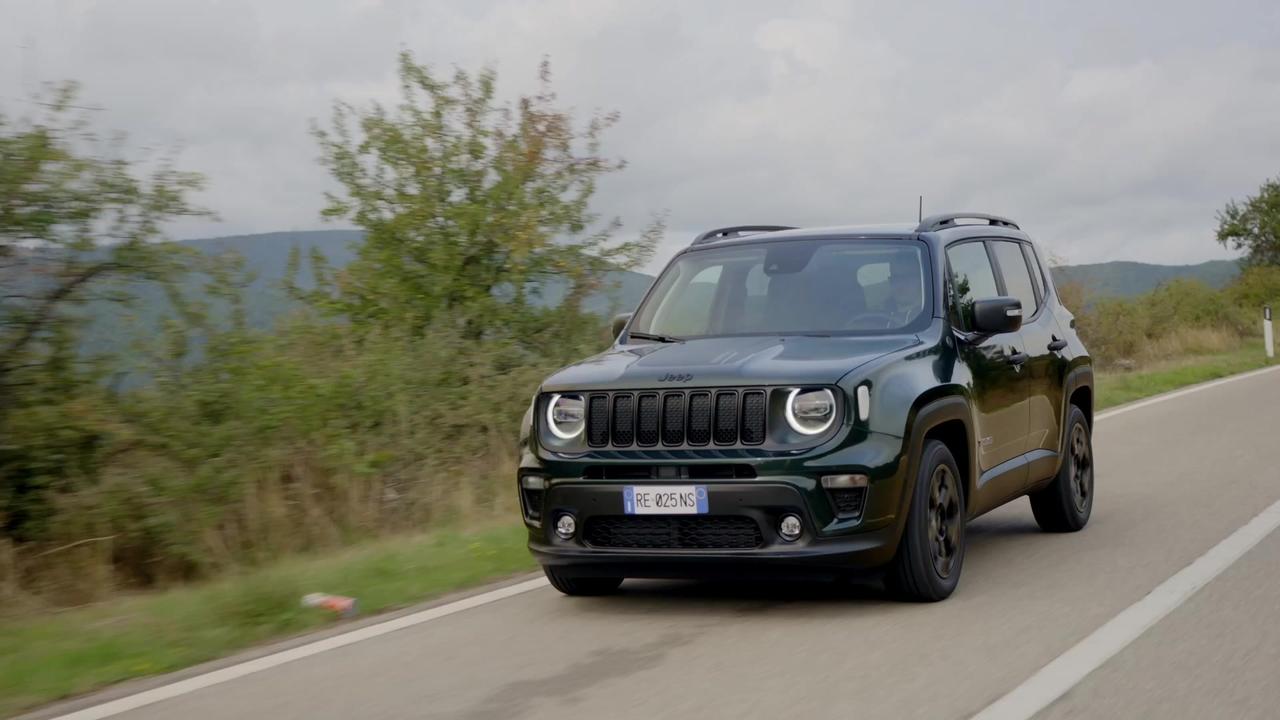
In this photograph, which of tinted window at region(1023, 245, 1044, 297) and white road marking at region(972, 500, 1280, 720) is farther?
tinted window at region(1023, 245, 1044, 297)

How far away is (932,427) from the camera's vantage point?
6.93 meters

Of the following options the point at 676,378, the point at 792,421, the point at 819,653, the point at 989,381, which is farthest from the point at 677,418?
the point at 989,381

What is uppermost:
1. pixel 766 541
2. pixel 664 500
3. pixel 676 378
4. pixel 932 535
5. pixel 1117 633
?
pixel 676 378

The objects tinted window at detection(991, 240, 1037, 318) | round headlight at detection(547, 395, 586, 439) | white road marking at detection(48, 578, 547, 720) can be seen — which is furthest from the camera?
tinted window at detection(991, 240, 1037, 318)

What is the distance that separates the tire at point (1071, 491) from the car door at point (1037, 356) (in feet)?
0.81

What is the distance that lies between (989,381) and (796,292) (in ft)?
3.57

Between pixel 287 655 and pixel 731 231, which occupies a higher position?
pixel 731 231

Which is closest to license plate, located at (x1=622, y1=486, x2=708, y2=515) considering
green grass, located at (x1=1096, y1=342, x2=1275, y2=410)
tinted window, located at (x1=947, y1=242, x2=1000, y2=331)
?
tinted window, located at (x1=947, y1=242, x2=1000, y2=331)

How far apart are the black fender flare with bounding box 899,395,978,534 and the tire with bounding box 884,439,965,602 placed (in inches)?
3.0

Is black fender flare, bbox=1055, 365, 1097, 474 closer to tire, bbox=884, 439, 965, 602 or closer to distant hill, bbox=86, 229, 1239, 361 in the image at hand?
tire, bbox=884, 439, 965, 602

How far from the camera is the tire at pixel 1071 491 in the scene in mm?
9023

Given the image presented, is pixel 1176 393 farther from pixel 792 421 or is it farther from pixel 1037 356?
pixel 792 421

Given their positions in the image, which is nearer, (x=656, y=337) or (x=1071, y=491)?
(x=656, y=337)

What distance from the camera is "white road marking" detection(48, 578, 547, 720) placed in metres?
5.41
